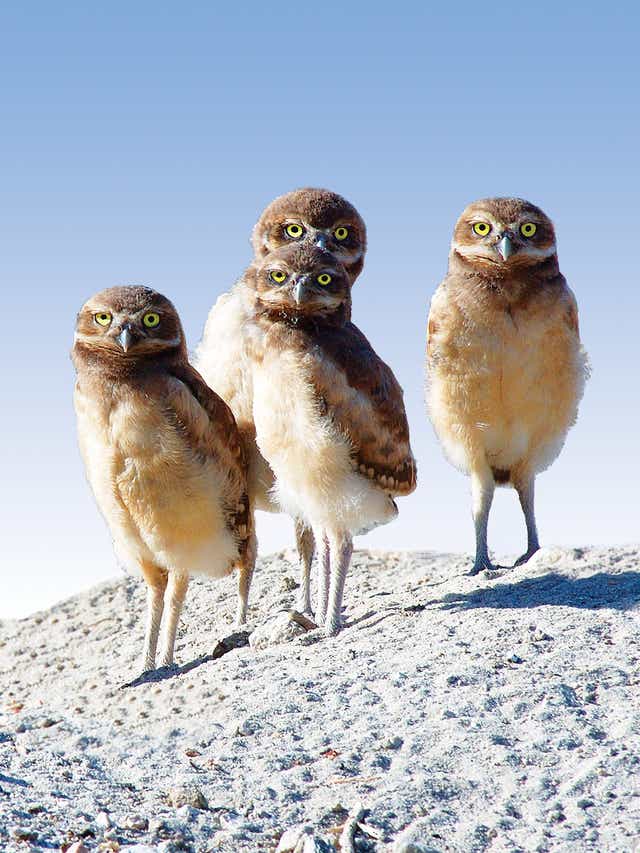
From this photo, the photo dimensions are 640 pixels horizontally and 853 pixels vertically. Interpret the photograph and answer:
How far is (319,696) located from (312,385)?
91.2 inches

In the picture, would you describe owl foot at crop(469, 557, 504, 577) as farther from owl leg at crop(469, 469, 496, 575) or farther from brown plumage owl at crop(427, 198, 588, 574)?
brown plumage owl at crop(427, 198, 588, 574)

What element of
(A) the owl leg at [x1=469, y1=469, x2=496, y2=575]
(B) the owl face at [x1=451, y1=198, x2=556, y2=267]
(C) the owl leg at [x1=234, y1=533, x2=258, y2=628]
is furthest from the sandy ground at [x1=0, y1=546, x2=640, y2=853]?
(B) the owl face at [x1=451, y1=198, x2=556, y2=267]

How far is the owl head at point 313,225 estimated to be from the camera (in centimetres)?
1075

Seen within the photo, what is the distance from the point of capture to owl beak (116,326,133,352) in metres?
9.09

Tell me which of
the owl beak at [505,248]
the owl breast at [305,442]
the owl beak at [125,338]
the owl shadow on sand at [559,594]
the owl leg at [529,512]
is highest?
the owl beak at [505,248]

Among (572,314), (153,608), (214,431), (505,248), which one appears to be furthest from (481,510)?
(153,608)

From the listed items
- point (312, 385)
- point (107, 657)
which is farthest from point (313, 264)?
point (107, 657)

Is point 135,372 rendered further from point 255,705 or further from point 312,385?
point 255,705

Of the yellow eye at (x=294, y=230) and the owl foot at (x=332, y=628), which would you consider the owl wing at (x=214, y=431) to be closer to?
the owl foot at (x=332, y=628)

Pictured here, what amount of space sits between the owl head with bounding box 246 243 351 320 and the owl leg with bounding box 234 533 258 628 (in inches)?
84.9

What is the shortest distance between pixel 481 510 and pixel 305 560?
1.70 meters

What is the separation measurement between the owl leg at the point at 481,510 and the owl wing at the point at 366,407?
140cm

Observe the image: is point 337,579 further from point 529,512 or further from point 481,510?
point 529,512

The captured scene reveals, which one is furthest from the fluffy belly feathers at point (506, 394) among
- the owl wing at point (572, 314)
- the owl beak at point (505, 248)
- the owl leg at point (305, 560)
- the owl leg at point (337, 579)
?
the owl leg at point (337, 579)
